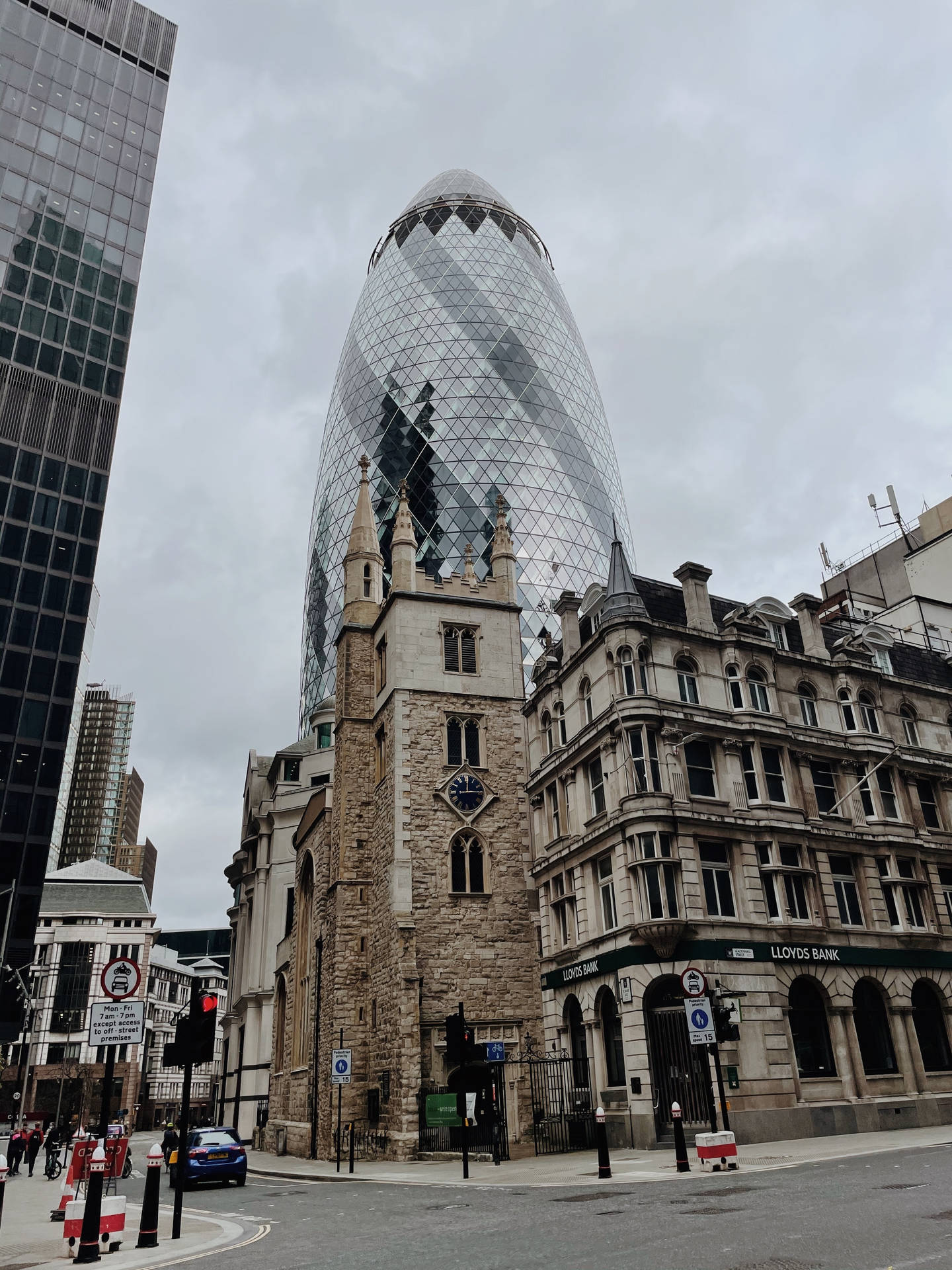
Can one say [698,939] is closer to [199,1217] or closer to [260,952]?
[199,1217]

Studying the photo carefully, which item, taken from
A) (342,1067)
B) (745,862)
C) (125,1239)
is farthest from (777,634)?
(125,1239)

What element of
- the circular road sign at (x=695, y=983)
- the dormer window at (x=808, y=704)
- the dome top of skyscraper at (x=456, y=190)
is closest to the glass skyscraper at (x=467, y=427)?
the dome top of skyscraper at (x=456, y=190)

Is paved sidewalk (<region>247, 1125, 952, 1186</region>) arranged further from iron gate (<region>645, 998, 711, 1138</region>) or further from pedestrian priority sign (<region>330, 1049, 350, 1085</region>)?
pedestrian priority sign (<region>330, 1049, 350, 1085</region>)

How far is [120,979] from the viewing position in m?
12.3

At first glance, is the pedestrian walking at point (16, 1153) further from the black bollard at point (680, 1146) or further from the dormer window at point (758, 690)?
the dormer window at point (758, 690)

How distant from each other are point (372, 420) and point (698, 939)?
6795 cm

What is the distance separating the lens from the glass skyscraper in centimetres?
7800

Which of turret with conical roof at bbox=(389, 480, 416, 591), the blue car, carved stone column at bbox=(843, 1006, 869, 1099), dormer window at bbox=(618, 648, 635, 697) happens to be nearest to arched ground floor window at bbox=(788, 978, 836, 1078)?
carved stone column at bbox=(843, 1006, 869, 1099)

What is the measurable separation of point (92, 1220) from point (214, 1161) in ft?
45.2

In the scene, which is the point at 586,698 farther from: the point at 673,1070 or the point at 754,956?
the point at 673,1070

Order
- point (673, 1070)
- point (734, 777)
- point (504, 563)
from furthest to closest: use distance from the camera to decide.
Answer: point (504, 563) → point (734, 777) → point (673, 1070)

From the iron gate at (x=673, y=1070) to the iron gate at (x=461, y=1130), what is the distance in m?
4.49

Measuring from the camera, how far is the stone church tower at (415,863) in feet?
111

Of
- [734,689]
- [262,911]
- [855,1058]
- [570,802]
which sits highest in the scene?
[734,689]
